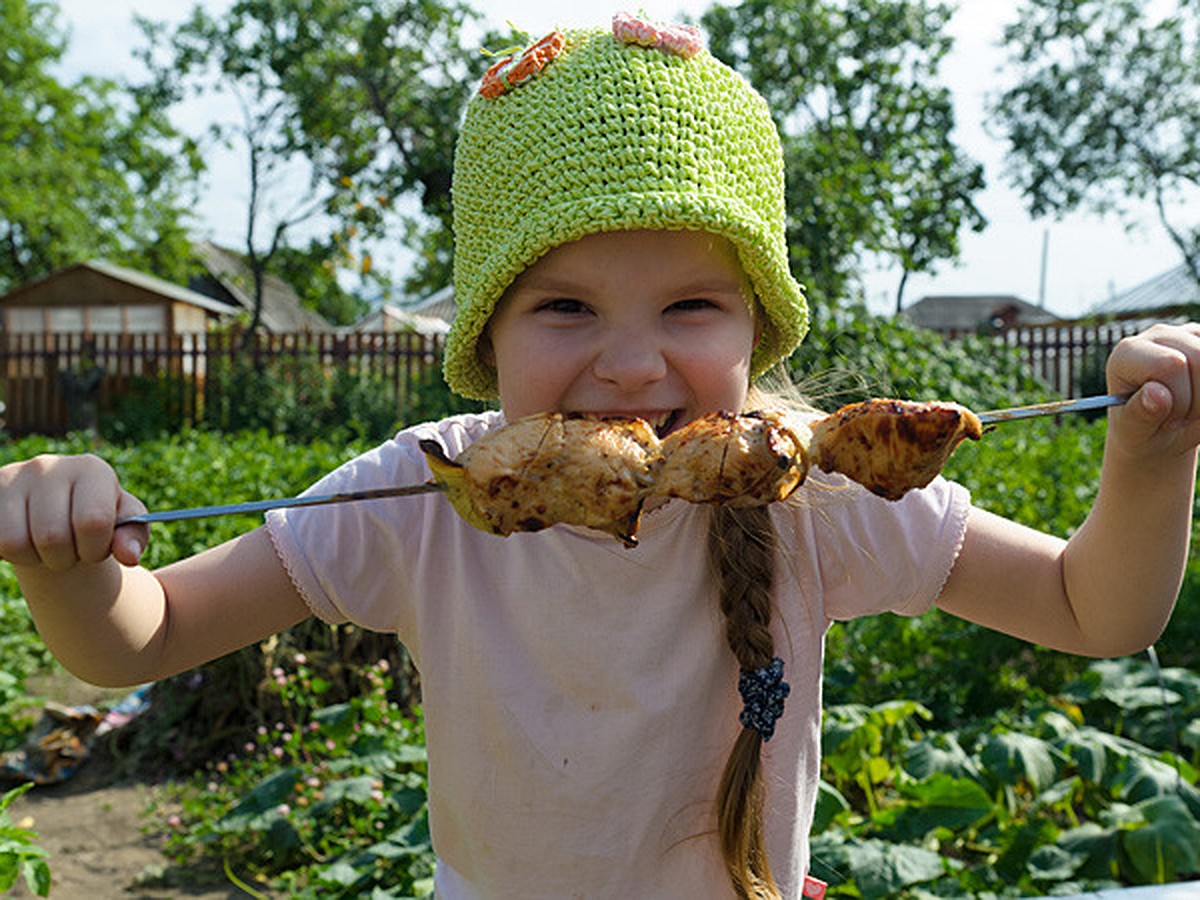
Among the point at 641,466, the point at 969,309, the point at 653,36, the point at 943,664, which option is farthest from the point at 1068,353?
the point at 969,309

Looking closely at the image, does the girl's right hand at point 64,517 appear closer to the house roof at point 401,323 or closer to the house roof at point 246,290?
the house roof at point 401,323

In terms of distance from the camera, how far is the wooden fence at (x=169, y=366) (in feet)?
58.1

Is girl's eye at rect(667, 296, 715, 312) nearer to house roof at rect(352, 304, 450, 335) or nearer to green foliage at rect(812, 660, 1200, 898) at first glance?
green foliage at rect(812, 660, 1200, 898)

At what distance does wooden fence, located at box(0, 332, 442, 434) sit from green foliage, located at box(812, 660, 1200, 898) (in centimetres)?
1334

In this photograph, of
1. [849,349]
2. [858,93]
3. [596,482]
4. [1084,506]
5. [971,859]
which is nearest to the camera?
[596,482]

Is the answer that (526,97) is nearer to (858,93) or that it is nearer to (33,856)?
(33,856)

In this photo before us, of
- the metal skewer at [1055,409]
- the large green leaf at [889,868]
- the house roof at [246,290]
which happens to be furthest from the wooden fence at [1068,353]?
the house roof at [246,290]

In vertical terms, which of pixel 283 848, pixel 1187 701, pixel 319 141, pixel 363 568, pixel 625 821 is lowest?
pixel 283 848

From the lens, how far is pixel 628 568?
1871mm

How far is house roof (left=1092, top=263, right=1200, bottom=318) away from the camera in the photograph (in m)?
37.2

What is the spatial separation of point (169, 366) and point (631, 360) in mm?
19822

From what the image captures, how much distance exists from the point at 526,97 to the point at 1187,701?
3.28 meters

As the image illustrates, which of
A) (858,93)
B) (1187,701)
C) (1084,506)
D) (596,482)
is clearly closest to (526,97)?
(596,482)

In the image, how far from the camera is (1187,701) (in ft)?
12.3
